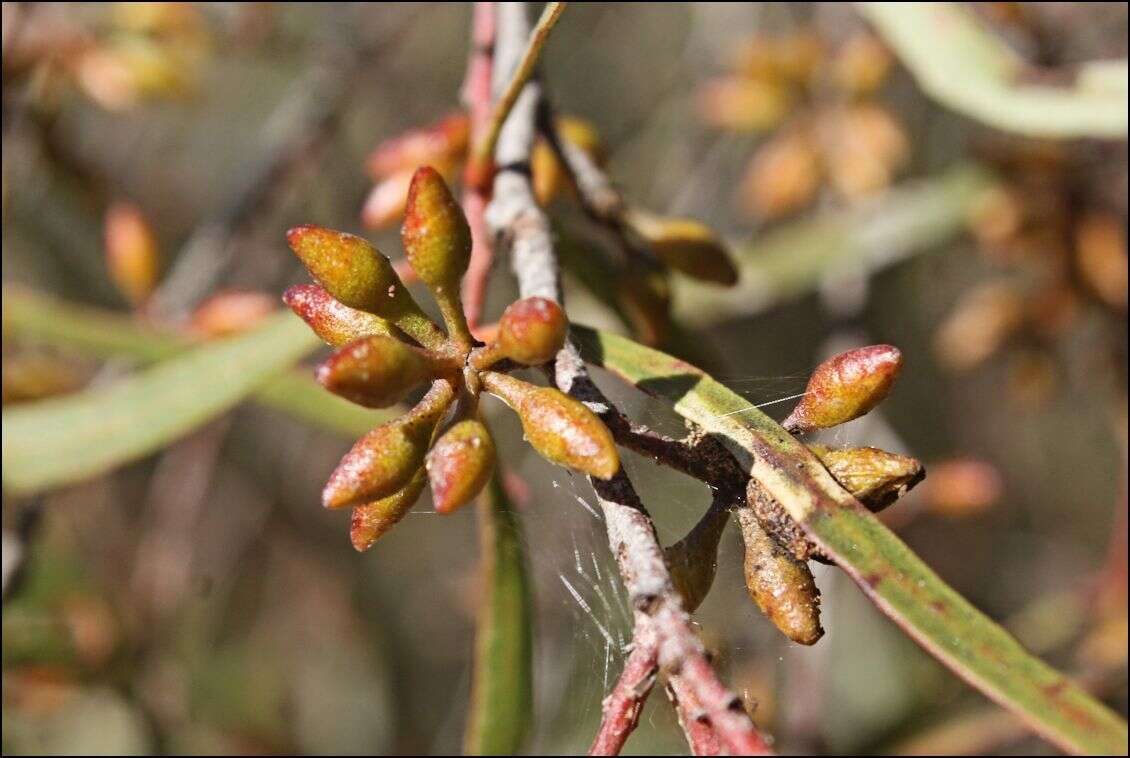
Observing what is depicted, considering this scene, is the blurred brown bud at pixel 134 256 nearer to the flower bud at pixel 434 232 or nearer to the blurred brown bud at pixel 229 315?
the blurred brown bud at pixel 229 315

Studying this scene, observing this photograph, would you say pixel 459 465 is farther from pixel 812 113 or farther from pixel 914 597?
pixel 812 113

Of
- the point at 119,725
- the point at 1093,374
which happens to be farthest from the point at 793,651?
the point at 119,725

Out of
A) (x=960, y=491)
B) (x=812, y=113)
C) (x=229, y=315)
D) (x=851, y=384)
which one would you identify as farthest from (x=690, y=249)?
(x=812, y=113)

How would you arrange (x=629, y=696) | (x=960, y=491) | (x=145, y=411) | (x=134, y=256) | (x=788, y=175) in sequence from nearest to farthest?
(x=629, y=696) → (x=145, y=411) → (x=134, y=256) → (x=960, y=491) → (x=788, y=175)

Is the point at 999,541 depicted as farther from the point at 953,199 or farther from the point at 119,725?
the point at 119,725

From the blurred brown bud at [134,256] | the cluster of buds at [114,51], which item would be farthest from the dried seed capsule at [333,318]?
the cluster of buds at [114,51]

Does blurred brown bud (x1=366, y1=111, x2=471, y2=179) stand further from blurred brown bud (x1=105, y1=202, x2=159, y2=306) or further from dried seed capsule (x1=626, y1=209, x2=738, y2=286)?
blurred brown bud (x1=105, y1=202, x2=159, y2=306)
